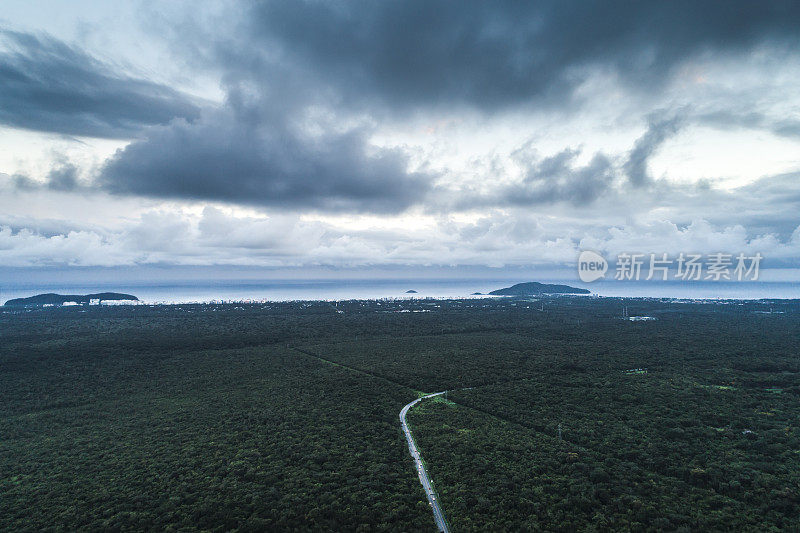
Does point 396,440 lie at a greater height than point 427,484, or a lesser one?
greater

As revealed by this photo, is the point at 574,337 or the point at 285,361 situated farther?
the point at 574,337

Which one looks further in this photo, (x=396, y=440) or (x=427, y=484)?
(x=396, y=440)

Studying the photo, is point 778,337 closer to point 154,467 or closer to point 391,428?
point 391,428

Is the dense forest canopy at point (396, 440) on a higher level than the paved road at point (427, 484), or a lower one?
higher

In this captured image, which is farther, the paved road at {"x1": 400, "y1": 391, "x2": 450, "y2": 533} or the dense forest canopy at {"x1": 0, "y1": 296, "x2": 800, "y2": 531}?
the dense forest canopy at {"x1": 0, "y1": 296, "x2": 800, "y2": 531}

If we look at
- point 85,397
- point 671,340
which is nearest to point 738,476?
point 85,397

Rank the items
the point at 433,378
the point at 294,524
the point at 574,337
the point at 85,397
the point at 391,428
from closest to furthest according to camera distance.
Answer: the point at 294,524, the point at 391,428, the point at 85,397, the point at 433,378, the point at 574,337

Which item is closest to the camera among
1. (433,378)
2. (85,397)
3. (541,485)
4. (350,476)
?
(541,485)

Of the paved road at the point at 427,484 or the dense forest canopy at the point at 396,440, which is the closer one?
the paved road at the point at 427,484

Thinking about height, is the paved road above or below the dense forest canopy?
below
